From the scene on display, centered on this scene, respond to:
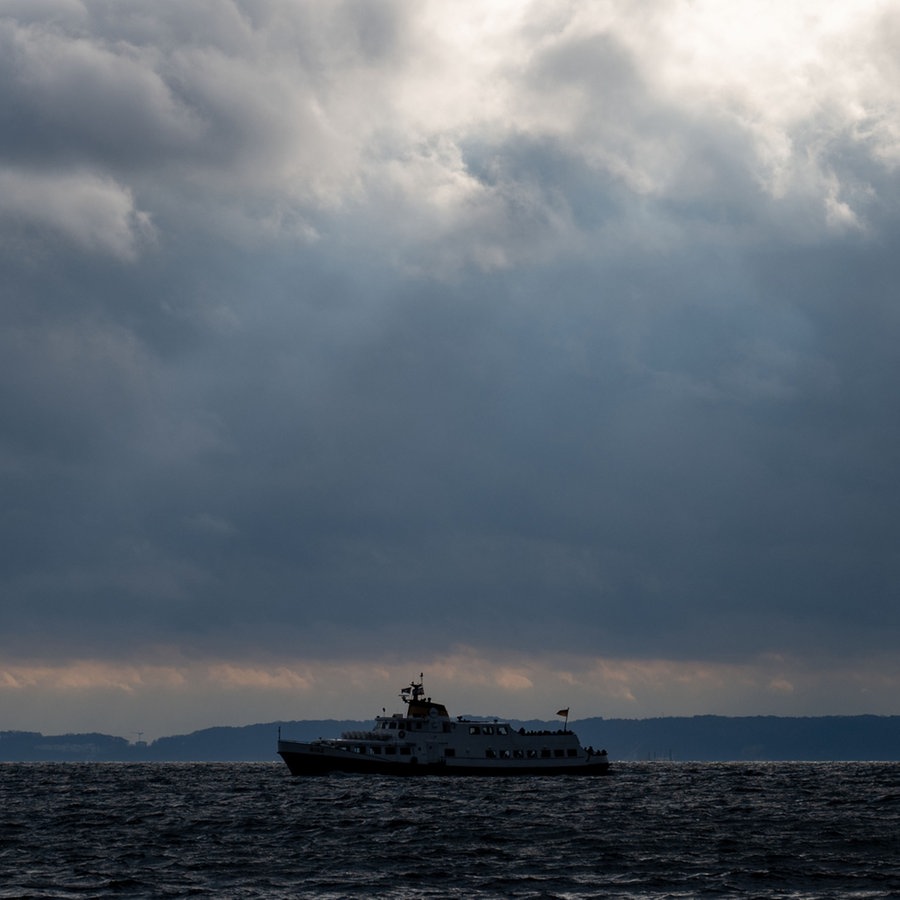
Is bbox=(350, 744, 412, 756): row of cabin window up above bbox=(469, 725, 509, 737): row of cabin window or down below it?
below

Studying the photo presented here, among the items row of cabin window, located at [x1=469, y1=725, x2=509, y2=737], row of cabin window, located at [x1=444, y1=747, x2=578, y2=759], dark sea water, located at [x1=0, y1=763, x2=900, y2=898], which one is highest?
row of cabin window, located at [x1=469, y1=725, x2=509, y2=737]

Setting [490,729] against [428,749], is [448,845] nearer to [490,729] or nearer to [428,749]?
[428,749]

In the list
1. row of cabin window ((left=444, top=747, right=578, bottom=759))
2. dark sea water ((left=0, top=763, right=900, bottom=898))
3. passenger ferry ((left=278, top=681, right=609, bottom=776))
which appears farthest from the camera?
row of cabin window ((left=444, top=747, right=578, bottom=759))

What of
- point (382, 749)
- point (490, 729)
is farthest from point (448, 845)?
point (490, 729)

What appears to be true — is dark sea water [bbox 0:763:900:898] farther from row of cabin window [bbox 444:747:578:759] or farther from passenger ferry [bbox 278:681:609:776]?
row of cabin window [bbox 444:747:578:759]

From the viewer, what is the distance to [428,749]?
149 metres

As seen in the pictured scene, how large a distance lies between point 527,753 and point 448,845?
8494cm

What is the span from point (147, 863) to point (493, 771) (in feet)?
300

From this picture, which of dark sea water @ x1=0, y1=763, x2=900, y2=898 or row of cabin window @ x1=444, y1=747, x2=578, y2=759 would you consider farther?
row of cabin window @ x1=444, y1=747, x2=578, y2=759

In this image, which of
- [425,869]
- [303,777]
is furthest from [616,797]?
[425,869]

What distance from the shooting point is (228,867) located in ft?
219

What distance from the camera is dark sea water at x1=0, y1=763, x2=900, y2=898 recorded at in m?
59.7

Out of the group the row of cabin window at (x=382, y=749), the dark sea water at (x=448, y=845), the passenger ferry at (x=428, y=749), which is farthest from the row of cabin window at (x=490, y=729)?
the dark sea water at (x=448, y=845)

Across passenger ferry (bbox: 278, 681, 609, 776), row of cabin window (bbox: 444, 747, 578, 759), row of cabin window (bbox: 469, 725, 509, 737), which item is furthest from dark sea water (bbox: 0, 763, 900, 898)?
row of cabin window (bbox: 444, 747, 578, 759)
